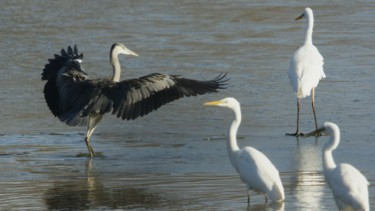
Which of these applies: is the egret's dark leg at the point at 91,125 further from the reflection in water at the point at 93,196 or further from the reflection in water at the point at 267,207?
→ the reflection in water at the point at 267,207

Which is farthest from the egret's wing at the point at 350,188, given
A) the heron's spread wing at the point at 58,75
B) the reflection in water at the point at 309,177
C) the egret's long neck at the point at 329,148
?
the heron's spread wing at the point at 58,75

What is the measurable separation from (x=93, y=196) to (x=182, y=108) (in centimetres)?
458

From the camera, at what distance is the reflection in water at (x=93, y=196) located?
9211mm

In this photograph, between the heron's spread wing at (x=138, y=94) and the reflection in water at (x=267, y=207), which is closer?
the reflection in water at (x=267, y=207)

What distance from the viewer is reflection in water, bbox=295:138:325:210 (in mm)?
9035

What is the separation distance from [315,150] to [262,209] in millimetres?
2562

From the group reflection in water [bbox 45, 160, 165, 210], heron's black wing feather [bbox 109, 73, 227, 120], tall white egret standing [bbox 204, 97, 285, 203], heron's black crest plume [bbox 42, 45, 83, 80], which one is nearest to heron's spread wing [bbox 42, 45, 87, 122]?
heron's black crest plume [bbox 42, 45, 83, 80]

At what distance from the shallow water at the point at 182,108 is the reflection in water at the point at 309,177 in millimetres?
19

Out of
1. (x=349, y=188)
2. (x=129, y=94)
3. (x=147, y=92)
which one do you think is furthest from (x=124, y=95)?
(x=349, y=188)

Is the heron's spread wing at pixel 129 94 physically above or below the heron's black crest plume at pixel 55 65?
below

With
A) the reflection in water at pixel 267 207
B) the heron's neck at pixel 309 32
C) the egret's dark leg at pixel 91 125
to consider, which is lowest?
the reflection in water at pixel 267 207

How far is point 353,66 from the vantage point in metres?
16.1

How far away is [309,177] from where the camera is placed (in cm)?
1005

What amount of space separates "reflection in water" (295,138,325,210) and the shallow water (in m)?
0.02
